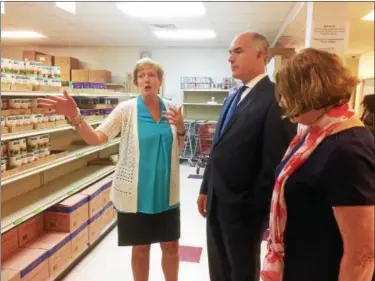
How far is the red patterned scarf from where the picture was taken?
2.92 feet

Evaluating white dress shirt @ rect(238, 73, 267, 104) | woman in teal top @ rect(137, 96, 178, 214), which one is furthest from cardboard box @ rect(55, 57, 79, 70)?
white dress shirt @ rect(238, 73, 267, 104)

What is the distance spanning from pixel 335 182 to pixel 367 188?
7cm

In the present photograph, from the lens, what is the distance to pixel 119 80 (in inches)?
342

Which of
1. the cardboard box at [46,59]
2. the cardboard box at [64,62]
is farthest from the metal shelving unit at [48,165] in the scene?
the cardboard box at [64,62]

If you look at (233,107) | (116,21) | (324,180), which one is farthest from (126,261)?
(116,21)

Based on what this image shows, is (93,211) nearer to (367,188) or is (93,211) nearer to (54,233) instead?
(54,233)

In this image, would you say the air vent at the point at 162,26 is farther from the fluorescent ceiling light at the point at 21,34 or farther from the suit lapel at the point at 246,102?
the suit lapel at the point at 246,102

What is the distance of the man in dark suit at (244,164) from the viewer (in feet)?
4.91

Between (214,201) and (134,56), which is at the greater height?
(134,56)

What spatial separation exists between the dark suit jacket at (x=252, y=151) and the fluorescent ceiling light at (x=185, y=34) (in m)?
5.17

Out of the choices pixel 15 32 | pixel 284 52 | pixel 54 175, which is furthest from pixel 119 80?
pixel 54 175

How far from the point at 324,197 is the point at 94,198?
2648 millimetres

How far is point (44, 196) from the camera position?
9.10 ft

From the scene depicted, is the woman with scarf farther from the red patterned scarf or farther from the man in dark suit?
the man in dark suit
